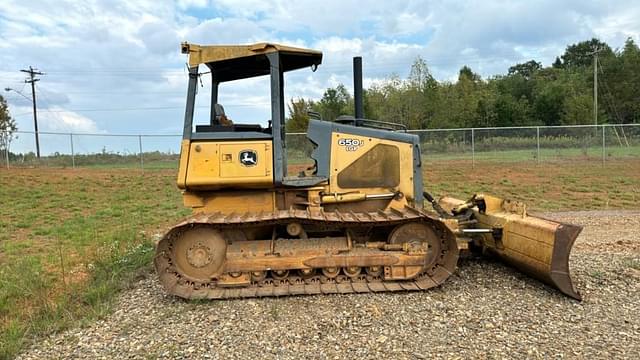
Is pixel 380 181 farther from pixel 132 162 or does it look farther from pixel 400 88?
pixel 400 88

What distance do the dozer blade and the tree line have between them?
25.7 metres

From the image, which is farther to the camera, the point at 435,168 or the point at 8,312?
the point at 435,168

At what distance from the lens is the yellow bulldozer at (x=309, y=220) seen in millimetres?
5691

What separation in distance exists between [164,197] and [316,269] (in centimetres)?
1314

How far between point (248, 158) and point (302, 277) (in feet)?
4.82

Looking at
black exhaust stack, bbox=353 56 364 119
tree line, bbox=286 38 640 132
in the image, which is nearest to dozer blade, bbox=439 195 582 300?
black exhaust stack, bbox=353 56 364 119

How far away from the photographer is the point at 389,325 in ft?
15.8

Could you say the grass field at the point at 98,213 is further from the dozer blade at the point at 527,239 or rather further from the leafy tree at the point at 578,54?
the leafy tree at the point at 578,54

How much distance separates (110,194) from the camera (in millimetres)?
18656

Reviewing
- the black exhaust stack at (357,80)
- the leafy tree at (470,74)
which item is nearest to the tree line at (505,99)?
the leafy tree at (470,74)

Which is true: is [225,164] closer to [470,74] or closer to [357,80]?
[357,80]

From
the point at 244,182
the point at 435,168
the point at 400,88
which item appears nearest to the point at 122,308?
the point at 244,182

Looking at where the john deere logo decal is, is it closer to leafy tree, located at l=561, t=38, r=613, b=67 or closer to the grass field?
the grass field

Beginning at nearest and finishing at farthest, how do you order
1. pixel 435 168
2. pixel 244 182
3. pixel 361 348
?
pixel 361 348
pixel 244 182
pixel 435 168
